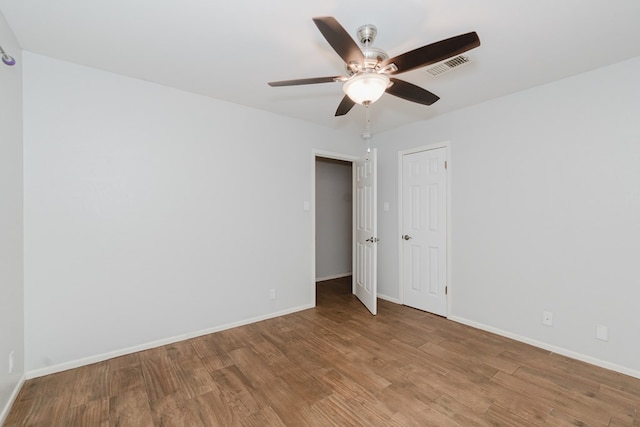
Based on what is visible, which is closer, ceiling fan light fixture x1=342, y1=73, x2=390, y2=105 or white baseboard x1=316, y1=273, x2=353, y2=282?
ceiling fan light fixture x1=342, y1=73, x2=390, y2=105

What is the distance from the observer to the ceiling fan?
144 cm

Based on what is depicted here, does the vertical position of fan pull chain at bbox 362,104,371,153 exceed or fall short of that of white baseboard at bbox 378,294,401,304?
it exceeds it

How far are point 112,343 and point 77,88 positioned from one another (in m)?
2.23

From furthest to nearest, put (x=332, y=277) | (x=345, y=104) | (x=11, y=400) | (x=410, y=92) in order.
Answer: (x=332, y=277)
(x=345, y=104)
(x=410, y=92)
(x=11, y=400)

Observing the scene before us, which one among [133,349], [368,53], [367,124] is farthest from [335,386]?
[367,124]

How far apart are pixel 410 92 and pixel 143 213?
2.55m

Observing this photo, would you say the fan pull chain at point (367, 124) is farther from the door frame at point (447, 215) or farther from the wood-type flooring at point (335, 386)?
the wood-type flooring at point (335, 386)

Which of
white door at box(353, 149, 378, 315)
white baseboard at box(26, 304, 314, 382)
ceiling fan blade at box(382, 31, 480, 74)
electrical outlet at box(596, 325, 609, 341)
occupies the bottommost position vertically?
white baseboard at box(26, 304, 314, 382)

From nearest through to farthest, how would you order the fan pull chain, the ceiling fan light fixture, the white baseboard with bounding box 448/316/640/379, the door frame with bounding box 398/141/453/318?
1. the ceiling fan light fixture
2. the white baseboard with bounding box 448/316/640/379
3. the fan pull chain
4. the door frame with bounding box 398/141/453/318

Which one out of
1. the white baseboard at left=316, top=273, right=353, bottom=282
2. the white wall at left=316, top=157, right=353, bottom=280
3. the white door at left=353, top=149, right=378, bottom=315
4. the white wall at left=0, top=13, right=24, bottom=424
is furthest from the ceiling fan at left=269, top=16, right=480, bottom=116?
the white baseboard at left=316, top=273, right=353, bottom=282

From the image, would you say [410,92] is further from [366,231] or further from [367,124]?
[366,231]

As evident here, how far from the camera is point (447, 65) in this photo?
90.0 inches

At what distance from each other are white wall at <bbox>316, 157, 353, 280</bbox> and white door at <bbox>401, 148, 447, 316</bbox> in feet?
6.14

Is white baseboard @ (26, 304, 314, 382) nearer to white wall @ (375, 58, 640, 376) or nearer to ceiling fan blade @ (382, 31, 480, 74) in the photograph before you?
white wall @ (375, 58, 640, 376)
